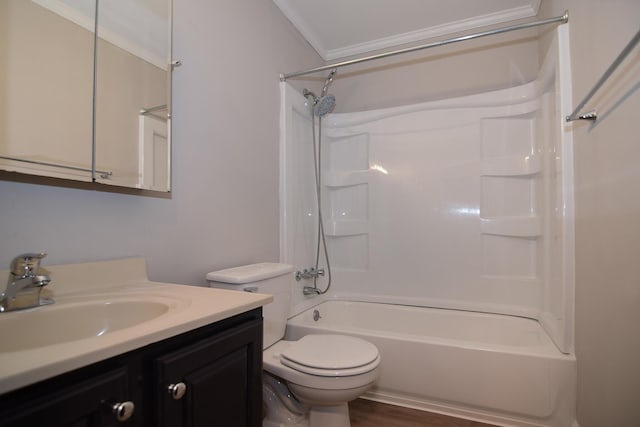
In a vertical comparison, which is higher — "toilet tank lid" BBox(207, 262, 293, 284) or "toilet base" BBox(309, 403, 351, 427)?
"toilet tank lid" BBox(207, 262, 293, 284)

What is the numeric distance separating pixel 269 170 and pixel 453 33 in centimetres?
176

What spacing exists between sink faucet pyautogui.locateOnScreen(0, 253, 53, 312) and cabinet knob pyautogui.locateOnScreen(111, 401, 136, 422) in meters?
0.42

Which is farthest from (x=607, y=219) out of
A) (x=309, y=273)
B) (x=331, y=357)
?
(x=309, y=273)

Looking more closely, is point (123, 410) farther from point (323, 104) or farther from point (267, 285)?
point (323, 104)

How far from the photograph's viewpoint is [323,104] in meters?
2.35

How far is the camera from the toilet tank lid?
4.45 ft

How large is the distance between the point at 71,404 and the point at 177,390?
7.7 inches

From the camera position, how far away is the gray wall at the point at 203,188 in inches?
36.9

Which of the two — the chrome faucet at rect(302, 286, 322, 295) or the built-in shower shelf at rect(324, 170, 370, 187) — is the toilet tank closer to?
the chrome faucet at rect(302, 286, 322, 295)

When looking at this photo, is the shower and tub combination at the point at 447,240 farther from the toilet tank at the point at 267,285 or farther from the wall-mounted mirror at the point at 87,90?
the wall-mounted mirror at the point at 87,90

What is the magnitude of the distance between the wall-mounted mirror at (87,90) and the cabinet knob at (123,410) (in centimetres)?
68

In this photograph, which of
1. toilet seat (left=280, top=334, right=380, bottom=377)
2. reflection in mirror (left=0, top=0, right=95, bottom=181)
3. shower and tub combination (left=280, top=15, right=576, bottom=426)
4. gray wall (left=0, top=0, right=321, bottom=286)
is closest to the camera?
reflection in mirror (left=0, top=0, right=95, bottom=181)

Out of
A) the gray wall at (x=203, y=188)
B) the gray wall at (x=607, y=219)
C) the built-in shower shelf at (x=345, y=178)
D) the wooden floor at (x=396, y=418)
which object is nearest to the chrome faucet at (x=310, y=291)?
the gray wall at (x=203, y=188)

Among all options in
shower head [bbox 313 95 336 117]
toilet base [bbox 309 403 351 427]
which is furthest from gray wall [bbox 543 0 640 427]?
shower head [bbox 313 95 336 117]
